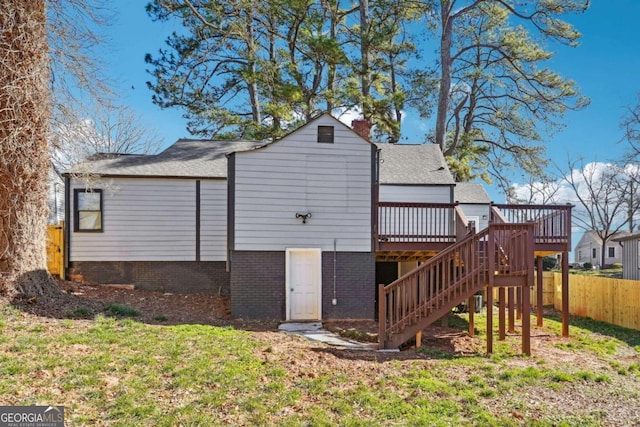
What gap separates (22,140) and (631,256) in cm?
2376

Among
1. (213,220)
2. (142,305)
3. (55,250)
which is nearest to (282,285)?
(142,305)

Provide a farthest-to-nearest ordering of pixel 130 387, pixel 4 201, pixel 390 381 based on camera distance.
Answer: pixel 4 201 < pixel 390 381 < pixel 130 387

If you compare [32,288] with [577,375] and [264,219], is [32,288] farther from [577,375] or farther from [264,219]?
[577,375]

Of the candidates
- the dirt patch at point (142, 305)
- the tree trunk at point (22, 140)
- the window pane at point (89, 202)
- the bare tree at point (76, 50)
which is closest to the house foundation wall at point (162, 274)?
the dirt patch at point (142, 305)

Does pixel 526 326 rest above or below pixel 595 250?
above

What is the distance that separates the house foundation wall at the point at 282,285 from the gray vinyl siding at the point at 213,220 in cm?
270

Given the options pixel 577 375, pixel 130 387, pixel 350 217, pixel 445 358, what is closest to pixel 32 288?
pixel 130 387

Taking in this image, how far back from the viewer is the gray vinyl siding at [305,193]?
9.93 m

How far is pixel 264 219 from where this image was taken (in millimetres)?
9969

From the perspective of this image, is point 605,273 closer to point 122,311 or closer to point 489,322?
point 489,322

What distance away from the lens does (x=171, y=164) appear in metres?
12.7

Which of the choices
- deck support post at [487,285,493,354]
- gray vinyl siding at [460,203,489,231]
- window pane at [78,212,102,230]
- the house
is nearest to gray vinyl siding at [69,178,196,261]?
the house

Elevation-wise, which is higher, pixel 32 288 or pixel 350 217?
pixel 350 217

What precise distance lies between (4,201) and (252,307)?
5540 mm
